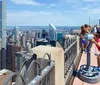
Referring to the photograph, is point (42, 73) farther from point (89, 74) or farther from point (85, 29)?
point (89, 74)

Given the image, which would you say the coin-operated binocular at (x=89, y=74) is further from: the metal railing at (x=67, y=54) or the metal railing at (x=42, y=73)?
the metal railing at (x=42, y=73)

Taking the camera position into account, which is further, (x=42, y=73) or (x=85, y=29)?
(x=85, y=29)

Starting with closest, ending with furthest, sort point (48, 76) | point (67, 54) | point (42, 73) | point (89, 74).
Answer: point (42, 73)
point (48, 76)
point (89, 74)
point (67, 54)

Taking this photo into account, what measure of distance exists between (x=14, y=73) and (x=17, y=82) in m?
0.23

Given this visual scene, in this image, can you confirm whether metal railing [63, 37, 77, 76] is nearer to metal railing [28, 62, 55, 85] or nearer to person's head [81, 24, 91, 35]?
person's head [81, 24, 91, 35]

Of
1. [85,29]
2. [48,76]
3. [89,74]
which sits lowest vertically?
[89,74]

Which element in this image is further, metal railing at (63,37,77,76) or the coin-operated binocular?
metal railing at (63,37,77,76)

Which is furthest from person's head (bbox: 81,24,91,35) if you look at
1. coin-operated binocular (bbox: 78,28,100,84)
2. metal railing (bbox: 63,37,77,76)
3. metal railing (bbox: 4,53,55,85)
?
metal railing (bbox: 4,53,55,85)

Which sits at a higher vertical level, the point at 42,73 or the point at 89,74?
the point at 42,73

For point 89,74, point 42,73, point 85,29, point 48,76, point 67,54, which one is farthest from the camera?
point 67,54

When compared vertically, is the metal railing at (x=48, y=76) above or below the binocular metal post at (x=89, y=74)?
above

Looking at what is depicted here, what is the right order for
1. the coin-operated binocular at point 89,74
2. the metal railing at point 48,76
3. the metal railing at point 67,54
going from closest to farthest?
the metal railing at point 48,76 < the coin-operated binocular at point 89,74 < the metal railing at point 67,54

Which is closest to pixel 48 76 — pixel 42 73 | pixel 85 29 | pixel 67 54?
pixel 42 73

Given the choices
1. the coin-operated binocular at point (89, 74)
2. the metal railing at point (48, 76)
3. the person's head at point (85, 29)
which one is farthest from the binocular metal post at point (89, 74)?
the metal railing at point (48, 76)
